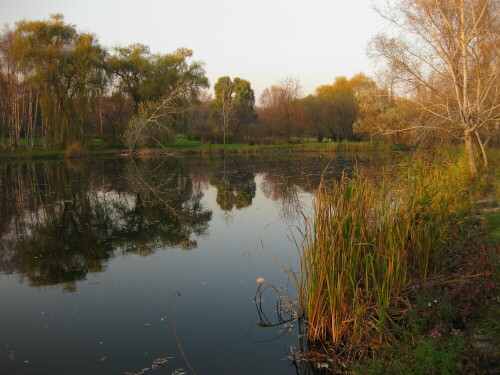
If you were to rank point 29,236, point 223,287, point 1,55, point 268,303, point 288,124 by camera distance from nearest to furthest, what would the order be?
point 268,303, point 223,287, point 29,236, point 1,55, point 288,124

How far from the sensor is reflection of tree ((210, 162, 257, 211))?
13602 millimetres

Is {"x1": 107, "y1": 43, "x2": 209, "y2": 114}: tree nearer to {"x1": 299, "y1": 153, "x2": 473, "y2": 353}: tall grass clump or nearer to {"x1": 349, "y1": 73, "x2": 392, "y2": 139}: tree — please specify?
{"x1": 349, "y1": 73, "x2": 392, "y2": 139}: tree

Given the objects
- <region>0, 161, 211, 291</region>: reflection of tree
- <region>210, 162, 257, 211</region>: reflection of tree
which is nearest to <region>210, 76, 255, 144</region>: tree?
<region>210, 162, 257, 211</region>: reflection of tree

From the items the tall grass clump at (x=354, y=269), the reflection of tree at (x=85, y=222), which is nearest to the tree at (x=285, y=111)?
the reflection of tree at (x=85, y=222)

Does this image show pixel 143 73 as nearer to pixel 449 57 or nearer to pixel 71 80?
pixel 71 80

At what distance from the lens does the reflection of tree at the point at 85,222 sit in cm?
754

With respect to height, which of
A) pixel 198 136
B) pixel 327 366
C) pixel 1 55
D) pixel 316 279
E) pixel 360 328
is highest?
pixel 1 55

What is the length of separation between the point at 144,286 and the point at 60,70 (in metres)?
31.9

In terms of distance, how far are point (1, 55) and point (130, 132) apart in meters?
12.0

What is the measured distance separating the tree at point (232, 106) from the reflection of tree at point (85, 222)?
25.3 metres

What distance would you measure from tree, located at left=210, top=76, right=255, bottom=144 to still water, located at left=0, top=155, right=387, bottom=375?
30.6m

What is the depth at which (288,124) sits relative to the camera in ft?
151

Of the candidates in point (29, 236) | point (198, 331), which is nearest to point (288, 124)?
point (29, 236)

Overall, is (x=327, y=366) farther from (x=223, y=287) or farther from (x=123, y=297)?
(x=123, y=297)
